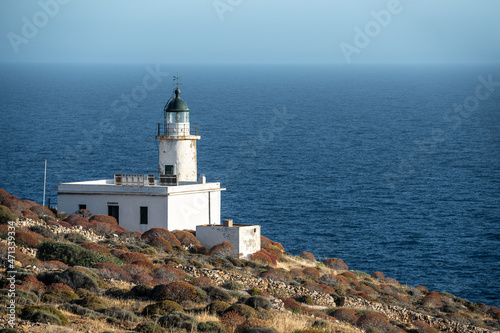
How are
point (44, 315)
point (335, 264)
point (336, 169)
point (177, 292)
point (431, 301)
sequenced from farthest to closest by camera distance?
point (336, 169), point (335, 264), point (431, 301), point (177, 292), point (44, 315)

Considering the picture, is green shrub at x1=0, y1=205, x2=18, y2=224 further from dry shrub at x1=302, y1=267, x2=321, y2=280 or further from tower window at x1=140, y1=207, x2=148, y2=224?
dry shrub at x1=302, y1=267, x2=321, y2=280

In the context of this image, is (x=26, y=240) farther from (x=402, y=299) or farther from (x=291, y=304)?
(x=402, y=299)

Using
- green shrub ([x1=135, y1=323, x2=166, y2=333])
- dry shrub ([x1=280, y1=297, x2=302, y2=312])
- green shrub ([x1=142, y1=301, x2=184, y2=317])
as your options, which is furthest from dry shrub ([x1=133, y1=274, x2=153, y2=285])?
green shrub ([x1=135, y1=323, x2=166, y2=333])

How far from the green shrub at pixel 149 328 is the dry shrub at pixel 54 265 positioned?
351 inches

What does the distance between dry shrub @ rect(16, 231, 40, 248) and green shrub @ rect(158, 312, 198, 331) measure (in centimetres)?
1215

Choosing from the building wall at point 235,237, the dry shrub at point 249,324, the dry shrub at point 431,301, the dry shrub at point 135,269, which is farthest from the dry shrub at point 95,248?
the dry shrub at point 431,301

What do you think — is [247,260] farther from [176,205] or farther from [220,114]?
[220,114]

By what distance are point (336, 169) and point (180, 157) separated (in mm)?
46936

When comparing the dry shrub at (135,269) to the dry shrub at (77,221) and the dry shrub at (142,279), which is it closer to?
the dry shrub at (142,279)

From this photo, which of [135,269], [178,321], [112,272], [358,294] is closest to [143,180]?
[135,269]

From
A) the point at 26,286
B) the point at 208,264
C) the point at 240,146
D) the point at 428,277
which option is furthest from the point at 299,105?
the point at 26,286

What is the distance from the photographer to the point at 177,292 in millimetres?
23531

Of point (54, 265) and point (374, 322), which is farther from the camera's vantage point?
point (54, 265)

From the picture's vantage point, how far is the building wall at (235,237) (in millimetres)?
38969
